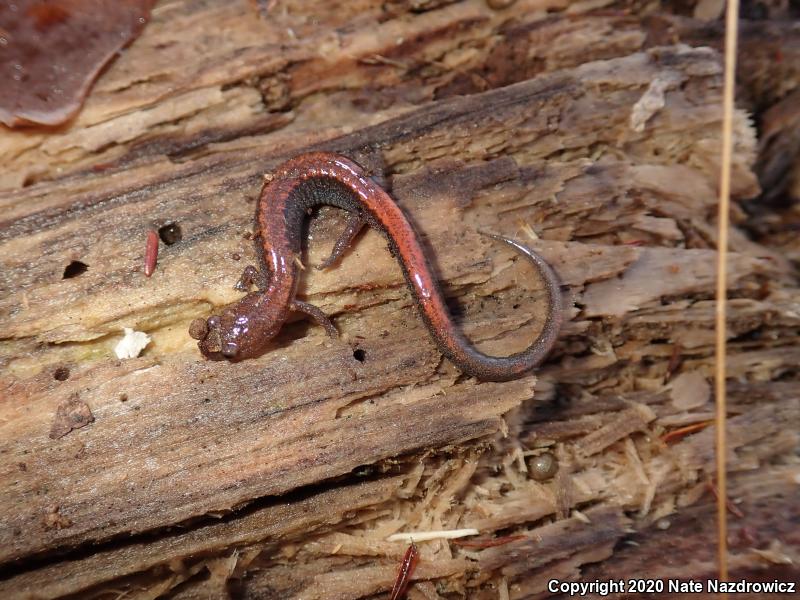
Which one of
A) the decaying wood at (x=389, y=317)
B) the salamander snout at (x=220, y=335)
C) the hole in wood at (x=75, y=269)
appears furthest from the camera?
the hole in wood at (x=75, y=269)

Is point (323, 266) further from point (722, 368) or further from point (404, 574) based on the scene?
point (722, 368)

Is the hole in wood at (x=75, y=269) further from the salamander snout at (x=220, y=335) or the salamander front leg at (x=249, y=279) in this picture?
the salamander front leg at (x=249, y=279)

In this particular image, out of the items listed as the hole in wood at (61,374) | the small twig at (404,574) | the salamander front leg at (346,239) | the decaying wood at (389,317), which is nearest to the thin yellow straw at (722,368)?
the decaying wood at (389,317)

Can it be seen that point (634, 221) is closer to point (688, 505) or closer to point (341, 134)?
point (688, 505)

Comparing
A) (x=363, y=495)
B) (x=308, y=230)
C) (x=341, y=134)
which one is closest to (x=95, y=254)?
(x=308, y=230)

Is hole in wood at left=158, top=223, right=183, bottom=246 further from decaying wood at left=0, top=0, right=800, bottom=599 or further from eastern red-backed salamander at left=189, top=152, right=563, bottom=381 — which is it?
eastern red-backed salamander at left=189, top=152, right=563, bottom=381

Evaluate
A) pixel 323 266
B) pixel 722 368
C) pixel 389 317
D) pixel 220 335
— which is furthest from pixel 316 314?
pixel 722 368

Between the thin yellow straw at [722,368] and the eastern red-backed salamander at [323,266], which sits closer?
the thin yellow straw at [722,368]
